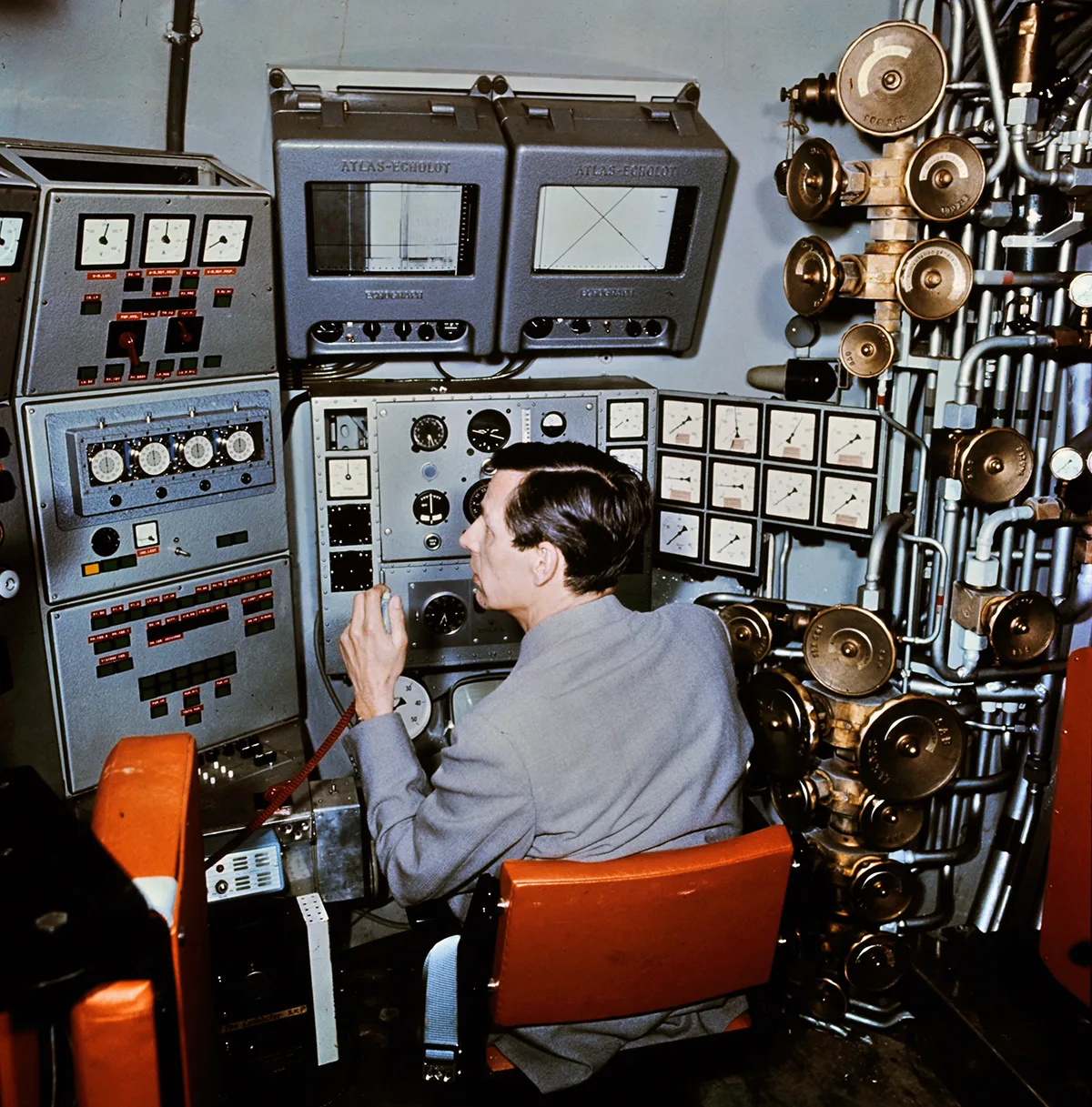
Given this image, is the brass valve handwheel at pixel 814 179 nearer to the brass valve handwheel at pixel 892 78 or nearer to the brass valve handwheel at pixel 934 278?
the brass valve handwheel at pixel 892 78

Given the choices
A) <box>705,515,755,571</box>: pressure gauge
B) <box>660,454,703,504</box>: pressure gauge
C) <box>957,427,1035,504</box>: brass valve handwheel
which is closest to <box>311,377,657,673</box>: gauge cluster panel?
<box>660,454,703,504</box>: pressure gauge

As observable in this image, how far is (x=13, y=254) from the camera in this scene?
2164mm

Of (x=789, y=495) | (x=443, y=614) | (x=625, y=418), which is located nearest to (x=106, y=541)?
(x=443, y=614)

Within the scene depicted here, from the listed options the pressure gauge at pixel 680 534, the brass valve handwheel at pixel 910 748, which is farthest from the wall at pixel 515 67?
the brass valve handwheel at pixel 910 748

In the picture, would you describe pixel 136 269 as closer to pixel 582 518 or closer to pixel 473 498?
pixel 473 498

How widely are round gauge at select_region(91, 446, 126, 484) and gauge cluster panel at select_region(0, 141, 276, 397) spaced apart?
15cm

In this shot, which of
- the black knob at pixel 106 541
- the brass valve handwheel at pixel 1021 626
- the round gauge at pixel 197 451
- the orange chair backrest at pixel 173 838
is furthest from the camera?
the brass valve handwheel at pixel 1021 626

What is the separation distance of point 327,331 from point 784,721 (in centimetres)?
165

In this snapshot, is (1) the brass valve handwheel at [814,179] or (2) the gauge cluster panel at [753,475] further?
(2) the gauge cluster panel at [753,475]

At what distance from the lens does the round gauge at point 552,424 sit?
3.07 metres

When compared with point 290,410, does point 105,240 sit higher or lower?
higher

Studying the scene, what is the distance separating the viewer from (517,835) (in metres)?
1.68

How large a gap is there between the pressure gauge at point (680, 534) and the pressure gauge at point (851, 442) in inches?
17.8

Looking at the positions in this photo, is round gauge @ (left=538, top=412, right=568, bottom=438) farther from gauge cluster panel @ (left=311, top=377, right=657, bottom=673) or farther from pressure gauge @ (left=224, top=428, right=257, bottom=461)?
pressure gauge @ (left=224, top=428, right=257, bottom=461)
